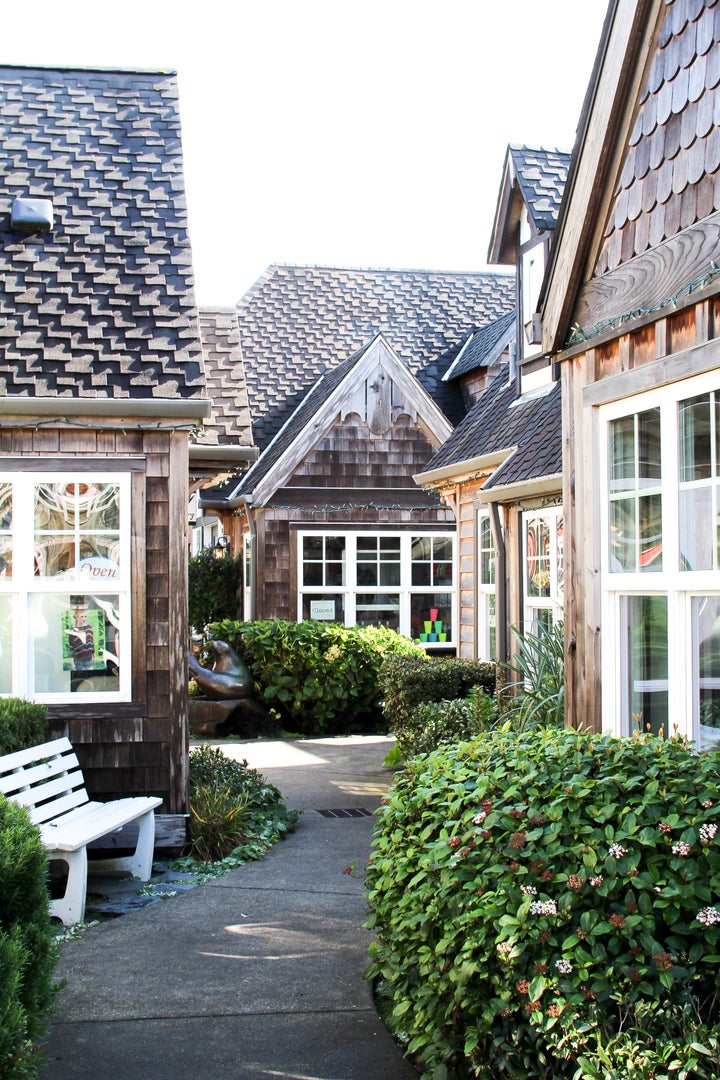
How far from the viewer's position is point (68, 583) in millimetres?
7859

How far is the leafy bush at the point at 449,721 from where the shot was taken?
9.24 metres

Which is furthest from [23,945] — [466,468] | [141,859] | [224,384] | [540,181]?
[540,181]

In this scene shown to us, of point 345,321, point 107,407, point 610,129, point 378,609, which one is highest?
point 345,321

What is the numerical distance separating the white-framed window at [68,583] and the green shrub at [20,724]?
1.54 feet

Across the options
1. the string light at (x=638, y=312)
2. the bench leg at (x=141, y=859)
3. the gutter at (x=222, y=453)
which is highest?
the string light at (x=638, y=312)

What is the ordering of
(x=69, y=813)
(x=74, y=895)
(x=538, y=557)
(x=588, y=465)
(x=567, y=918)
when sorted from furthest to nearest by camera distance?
(x=538, y=557)
(x=69, y=813)
(x=74, y=895)
(x=588, y=465)
(x=567, y=918)

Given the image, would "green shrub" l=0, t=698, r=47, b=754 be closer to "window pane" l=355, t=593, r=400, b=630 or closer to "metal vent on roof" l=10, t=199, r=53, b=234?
"metal vent on roof" l=10, t=199, r=53, b=234

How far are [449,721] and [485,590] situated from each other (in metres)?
3.05

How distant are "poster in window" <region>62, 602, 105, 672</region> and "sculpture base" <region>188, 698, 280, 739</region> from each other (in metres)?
6.04

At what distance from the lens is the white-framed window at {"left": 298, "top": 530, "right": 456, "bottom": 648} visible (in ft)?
57.0

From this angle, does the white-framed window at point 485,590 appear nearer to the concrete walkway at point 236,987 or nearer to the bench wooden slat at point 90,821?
the concrete walkway at point 236,987

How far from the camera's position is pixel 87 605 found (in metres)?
7.92

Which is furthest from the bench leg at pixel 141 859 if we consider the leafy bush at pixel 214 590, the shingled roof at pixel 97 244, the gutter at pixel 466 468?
the leafy bush at pixel 214 590

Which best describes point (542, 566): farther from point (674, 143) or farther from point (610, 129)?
point (674, 143)
